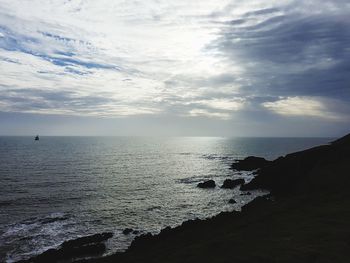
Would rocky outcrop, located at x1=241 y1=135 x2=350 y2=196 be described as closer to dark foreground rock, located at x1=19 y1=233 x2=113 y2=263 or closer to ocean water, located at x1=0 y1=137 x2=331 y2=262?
ocean water, located at x1=0 y1=137 x2=331 y2=262

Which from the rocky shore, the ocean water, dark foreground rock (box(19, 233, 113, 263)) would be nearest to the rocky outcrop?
the rocky shore

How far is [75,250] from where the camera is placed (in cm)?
3145

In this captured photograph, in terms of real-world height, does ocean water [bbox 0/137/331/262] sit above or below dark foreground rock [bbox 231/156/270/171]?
below

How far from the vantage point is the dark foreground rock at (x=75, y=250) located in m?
29.8

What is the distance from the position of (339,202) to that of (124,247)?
23.0 m

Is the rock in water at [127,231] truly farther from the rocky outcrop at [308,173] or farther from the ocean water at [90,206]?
the rocky outcrop at [308,173]

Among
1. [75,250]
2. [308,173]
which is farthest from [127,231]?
[308,173]

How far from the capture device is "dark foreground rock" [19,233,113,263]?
29.8 meters

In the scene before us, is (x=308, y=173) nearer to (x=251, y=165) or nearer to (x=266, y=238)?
(x=266, y=238)

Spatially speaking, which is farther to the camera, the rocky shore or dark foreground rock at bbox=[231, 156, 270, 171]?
dark foreground rock at bbox=[231, 156, 270, 171]

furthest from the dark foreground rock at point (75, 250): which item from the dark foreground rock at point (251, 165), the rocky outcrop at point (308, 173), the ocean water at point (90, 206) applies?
the dark foreground rock at point (251, 165)

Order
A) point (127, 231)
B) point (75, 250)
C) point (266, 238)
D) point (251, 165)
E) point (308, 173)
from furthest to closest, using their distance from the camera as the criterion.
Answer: point (251, 165)
point (308, 173)
point (127, 231)
point (75, 250)
point (266, 238)

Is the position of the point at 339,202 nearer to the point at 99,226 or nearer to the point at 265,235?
the point at 265,235

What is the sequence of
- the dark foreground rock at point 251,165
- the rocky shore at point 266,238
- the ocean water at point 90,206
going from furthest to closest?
the dark foreground rock at point 251,165 < the ocean water at point 90,206 < the rocky shore at point 266,238
